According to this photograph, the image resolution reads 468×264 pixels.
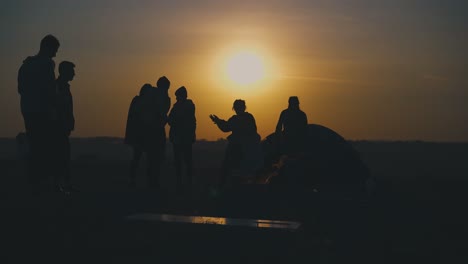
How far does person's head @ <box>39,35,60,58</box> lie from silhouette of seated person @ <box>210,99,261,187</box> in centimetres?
512

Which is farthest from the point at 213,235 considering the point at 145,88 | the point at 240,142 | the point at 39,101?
the point at 240,142

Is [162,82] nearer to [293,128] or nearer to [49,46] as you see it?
[293,128]

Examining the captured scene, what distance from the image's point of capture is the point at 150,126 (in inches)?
601

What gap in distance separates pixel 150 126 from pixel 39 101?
12.8ft

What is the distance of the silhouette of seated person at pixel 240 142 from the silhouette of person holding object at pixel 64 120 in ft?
12.9

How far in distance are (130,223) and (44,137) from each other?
150 inches

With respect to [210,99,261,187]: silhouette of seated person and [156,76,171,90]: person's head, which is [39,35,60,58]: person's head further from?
[210,99,261,187]: silhouette of seated person

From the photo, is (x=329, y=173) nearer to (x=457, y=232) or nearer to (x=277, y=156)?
(x=277, y=156)

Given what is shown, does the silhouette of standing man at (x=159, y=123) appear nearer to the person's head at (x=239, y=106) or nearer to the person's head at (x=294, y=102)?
the person's head at (x=239, y=106)

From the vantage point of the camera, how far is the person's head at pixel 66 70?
1311cm

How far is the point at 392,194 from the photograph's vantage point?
15438 mm

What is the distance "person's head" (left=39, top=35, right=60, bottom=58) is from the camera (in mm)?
11750

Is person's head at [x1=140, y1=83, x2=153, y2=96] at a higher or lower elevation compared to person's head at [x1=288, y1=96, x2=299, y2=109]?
higher

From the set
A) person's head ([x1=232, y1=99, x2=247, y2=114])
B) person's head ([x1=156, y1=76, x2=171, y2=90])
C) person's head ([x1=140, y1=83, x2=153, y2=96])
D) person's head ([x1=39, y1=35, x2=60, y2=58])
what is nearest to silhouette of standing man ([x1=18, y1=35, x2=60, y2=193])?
person's head ([x1=39, y1=35, x2=60, y2=58])
